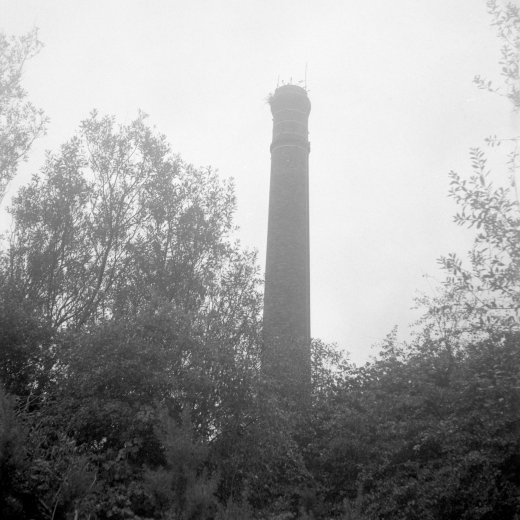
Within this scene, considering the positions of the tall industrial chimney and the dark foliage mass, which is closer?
the dark foliage mass

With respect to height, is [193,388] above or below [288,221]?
below

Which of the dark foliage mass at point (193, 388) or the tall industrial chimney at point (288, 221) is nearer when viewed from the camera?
the dark foliage mass at point (193, 388)

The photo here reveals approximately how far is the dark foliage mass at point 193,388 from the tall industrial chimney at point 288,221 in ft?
15.8

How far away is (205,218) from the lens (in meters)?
17.4

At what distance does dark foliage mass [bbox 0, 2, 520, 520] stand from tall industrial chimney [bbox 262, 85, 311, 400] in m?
4.83

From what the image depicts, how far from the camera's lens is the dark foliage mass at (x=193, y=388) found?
28.6 ft

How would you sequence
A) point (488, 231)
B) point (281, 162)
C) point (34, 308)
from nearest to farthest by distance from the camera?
point (488, 231), point (34, 308), point (281, 162)

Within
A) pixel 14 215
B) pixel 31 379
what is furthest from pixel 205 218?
pixel 31 379

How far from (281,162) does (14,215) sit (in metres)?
14.1

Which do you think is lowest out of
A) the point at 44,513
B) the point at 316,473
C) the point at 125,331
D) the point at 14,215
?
the point at 44,513

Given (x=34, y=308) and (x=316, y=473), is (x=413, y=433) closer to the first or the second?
(x=316, y=473)

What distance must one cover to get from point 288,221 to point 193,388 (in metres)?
15.4

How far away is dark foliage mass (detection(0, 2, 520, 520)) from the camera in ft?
28.6

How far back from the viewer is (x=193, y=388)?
11391mm
